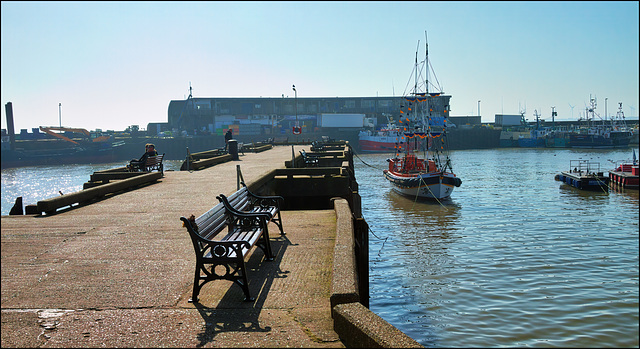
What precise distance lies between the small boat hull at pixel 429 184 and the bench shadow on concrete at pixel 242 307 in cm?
2613

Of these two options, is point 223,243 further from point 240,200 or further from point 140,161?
point 140,161

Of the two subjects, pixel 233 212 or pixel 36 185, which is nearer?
pixel 233 212

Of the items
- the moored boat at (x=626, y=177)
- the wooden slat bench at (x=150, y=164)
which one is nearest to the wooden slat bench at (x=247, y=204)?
the wooden slat bench at (x=150, y=164)

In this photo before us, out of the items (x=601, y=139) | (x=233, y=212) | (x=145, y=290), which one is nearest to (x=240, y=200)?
(x=233, y=212)

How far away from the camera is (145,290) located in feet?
19.4

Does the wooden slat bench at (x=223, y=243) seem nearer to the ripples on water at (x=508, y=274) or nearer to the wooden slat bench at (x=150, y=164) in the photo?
the ripples on water at (x=508, y=274)

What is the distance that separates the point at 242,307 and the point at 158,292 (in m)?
1.00

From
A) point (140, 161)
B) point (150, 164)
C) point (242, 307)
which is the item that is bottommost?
point (242, 307)

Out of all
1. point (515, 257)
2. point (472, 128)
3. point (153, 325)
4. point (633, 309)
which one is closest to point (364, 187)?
point (515, 257)

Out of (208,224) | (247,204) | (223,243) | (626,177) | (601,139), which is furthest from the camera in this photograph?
(601,139)

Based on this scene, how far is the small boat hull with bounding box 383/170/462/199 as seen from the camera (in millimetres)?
32375

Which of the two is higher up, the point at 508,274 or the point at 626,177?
the point at 626,177

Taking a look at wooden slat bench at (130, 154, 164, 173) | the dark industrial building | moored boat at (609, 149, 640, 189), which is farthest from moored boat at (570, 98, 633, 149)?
wooden slat bench at (130, 154, 164, 173)

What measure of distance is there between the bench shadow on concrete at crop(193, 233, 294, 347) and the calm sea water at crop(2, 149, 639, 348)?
4123 mm
